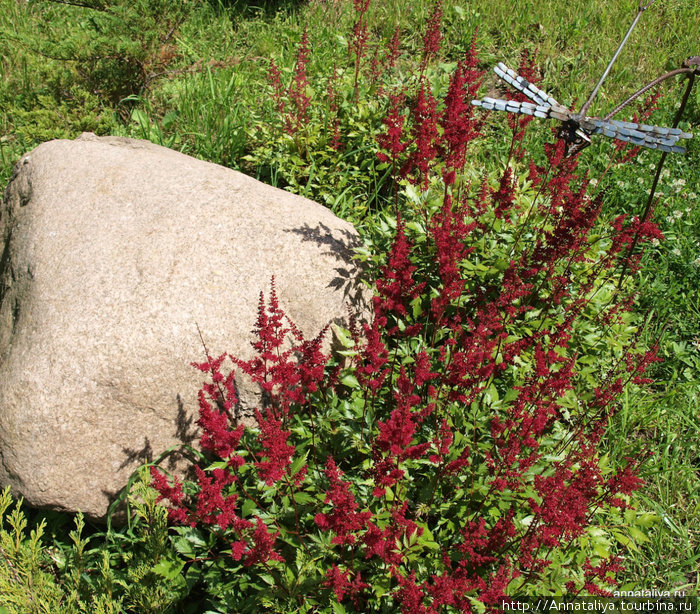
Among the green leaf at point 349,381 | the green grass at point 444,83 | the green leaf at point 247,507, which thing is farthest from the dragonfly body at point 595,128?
the green leaf at point 247,507

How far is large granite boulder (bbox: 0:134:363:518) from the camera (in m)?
2.99

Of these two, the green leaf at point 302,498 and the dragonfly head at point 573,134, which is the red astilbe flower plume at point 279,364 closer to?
the green leaf at point 302,498

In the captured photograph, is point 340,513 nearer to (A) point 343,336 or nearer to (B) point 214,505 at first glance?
(B) point 214,505

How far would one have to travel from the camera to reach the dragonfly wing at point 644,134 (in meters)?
2.40

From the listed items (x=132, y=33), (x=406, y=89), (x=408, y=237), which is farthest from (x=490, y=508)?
(x=132, y=33)

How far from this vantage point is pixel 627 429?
3674 mm

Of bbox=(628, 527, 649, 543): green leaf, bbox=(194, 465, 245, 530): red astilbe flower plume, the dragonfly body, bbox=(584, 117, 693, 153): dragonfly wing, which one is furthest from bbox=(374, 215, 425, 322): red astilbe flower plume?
bbox=(628, 527, 649, 543): green leaf

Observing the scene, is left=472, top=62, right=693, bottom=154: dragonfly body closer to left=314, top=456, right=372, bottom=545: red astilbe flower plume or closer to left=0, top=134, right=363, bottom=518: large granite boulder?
left=0, top=134, right=363, bottom=518: large granite boulder

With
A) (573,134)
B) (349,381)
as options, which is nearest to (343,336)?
(349,381)

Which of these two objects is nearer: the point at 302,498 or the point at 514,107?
the point at 514,107

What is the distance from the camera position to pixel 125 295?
125 inches

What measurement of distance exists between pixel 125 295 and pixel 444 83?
403 centimetres

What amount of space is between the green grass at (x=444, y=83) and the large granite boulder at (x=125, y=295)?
0.91 meters

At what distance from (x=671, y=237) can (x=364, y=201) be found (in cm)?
264
